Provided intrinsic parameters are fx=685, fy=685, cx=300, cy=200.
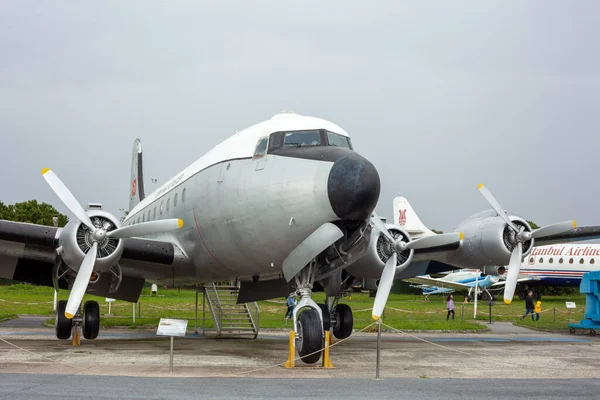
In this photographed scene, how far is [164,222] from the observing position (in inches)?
530

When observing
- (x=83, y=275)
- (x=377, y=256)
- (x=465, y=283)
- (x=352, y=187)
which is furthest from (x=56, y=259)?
(x=465, y=283)

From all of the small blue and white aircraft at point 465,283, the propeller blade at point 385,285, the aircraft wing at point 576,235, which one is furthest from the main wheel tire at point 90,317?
the small blue and white aircraft at point 465,283

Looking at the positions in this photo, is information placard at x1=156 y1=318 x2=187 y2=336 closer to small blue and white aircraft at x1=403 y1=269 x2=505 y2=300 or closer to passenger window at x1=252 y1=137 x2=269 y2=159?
passenger window at x1=252 y1=137 x2=269 y2=159

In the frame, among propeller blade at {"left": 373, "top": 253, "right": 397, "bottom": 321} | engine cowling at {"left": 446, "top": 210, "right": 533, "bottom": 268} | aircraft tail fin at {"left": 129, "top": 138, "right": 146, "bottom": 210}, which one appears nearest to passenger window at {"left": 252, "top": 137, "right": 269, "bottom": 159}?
propeller blade at {"left": 373, "top": 253, "right": 397, "bottom": 321}

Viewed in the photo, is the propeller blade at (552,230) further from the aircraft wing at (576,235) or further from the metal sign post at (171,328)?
the metal sign post at (171,328)

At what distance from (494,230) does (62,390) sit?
37.6 ft

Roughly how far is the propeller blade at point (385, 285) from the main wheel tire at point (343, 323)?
109 inches

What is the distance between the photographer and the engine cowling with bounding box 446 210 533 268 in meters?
16.9

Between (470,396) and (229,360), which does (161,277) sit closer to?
(229,360)

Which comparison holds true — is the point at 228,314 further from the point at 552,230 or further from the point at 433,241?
the point at 552,230

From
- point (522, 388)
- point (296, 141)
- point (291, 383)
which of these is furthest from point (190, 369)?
point (522, 388)

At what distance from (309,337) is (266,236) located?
196 cm

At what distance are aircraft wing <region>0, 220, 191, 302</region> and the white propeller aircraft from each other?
0.09ft

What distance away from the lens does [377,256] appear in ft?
51.2
